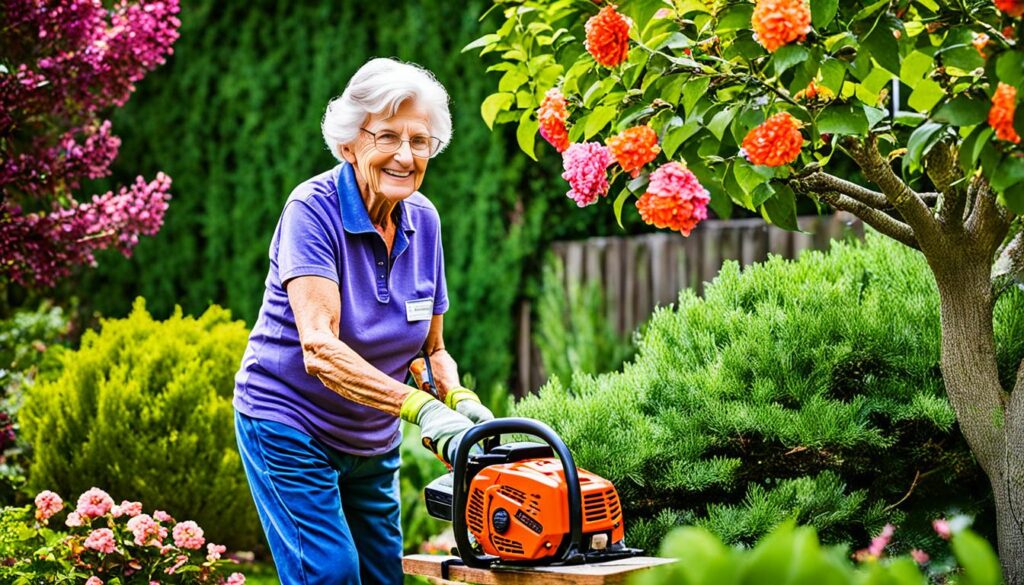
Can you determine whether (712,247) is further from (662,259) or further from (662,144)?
(662,144)

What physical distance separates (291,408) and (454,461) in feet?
1.95

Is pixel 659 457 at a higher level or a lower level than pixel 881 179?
lower

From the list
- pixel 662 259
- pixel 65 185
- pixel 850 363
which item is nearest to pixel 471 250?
pixel 662 259

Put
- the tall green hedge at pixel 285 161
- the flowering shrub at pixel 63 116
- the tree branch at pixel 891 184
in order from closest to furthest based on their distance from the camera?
the tree branch at pixel 891 184 < the flowering shrub at pixel 63 116 < the tall green hedge at pixel 285 161

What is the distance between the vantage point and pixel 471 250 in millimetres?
7750

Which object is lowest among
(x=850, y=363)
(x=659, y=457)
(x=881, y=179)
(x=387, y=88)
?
(x=659, y=457)

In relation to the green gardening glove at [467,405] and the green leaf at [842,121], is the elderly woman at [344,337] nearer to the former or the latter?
the green gardening glove at [467,405]

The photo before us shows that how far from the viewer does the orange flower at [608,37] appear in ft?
9.17

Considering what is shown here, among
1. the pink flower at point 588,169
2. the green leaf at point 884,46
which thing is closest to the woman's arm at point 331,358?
the pink flower at point 588,169

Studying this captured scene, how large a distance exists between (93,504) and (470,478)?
1582mm

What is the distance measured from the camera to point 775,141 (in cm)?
262

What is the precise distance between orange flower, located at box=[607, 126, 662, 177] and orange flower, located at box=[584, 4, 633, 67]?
0.16 meters

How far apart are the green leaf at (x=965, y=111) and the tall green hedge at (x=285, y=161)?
478cm

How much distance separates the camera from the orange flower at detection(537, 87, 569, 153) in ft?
10.5
